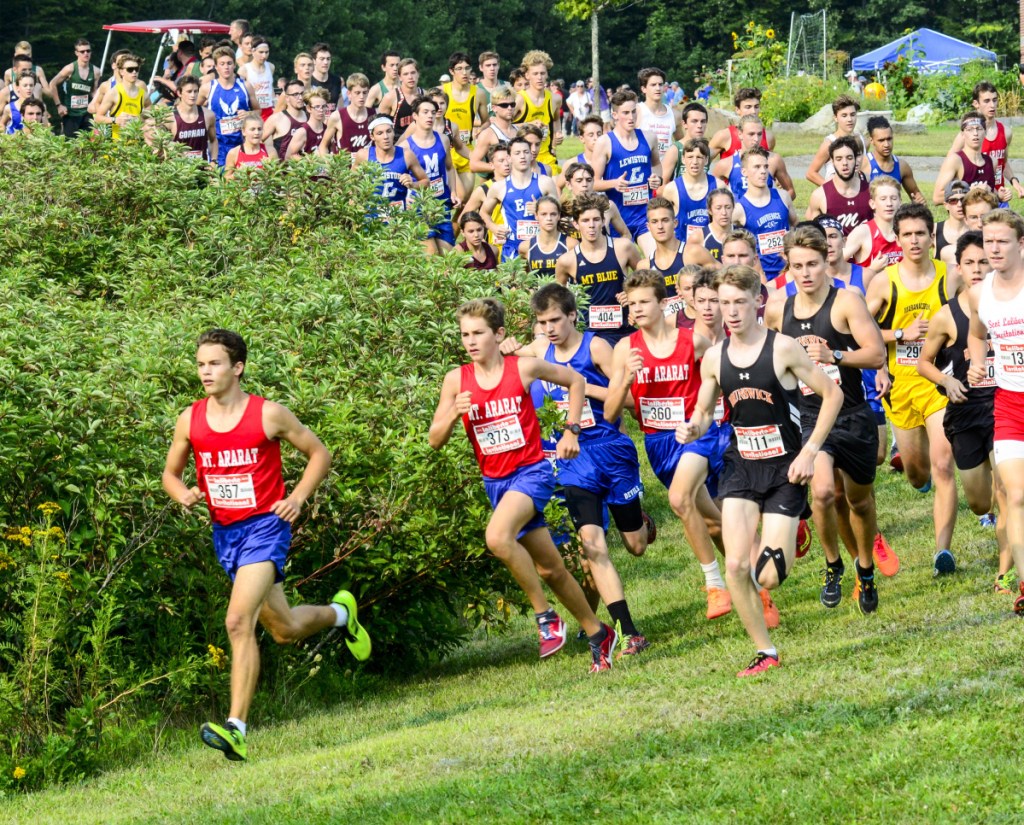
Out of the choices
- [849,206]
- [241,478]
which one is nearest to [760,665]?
[241,478]

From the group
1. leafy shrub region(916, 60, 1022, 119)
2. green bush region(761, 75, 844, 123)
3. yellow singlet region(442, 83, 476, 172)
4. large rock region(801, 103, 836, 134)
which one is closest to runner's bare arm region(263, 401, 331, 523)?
yellow singlet region(442, 83, 476, 172)

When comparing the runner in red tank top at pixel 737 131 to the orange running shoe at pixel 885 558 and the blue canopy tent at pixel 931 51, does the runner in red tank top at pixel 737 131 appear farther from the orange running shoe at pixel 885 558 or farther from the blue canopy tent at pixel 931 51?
the blue canopy tent at pixel 931 51

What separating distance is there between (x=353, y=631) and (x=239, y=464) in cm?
134

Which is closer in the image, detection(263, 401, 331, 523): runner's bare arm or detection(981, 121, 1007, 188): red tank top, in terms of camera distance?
detection(263, 401, 331, 523): runner's bare arm

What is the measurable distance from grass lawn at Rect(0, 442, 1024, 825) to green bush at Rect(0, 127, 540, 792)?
41 centimetres

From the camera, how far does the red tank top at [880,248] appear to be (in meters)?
12.8

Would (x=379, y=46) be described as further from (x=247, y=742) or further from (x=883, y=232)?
(x=247, y=742)

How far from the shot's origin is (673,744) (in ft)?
22.1

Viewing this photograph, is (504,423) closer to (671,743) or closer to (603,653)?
(603,653)

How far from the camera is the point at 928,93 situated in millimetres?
37125

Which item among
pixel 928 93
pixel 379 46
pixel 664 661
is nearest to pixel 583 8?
pixel 928 93

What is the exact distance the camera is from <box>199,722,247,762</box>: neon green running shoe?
7426 mm

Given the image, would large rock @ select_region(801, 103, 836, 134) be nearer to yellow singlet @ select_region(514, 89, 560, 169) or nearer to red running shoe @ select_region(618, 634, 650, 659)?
yellow singlet @ select_region(514, 89, 560, 169)

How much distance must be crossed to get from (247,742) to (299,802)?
1618 millimetres
